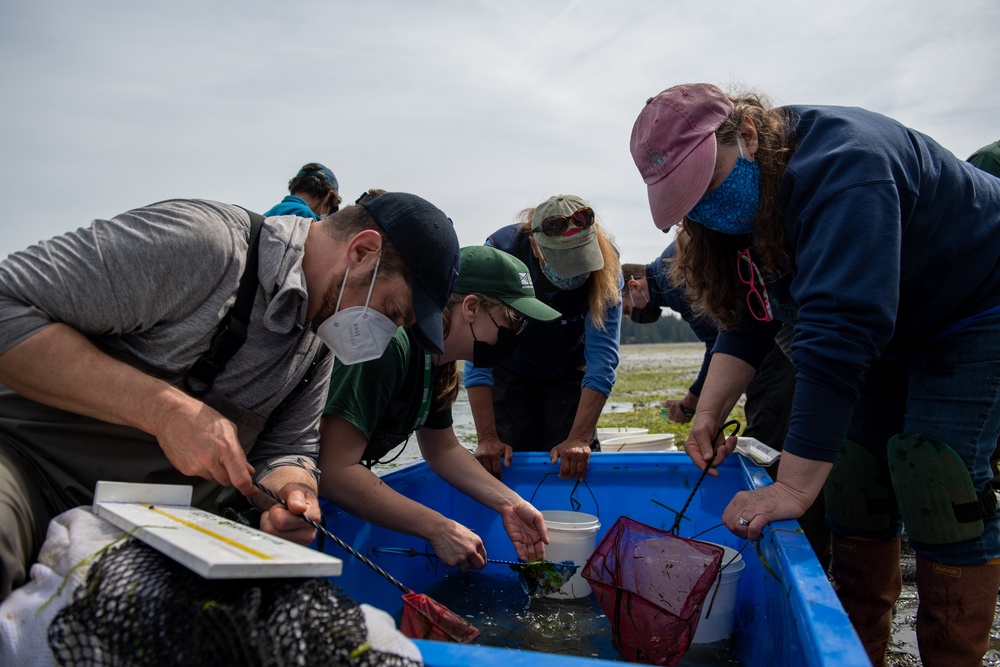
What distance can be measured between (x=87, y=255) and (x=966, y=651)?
96.8 inches

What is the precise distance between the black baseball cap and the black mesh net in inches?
40.1

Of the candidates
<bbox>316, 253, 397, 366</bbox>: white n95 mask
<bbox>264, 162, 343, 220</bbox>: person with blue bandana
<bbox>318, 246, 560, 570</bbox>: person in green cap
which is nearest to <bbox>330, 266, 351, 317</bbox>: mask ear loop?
<bbox>316, 253, 397, 366</bbox>: white n95 mask

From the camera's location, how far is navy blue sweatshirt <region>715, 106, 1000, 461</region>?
1.69 m

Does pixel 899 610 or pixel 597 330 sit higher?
pixel 597 330

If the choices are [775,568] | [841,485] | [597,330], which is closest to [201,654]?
[775,568]

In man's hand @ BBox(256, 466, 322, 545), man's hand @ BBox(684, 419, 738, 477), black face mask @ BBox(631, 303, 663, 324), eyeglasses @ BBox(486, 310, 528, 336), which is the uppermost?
eyeglasses @ BBox(486, 310, 528, 336)

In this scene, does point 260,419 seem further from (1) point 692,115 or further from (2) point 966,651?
(2) point 966,651

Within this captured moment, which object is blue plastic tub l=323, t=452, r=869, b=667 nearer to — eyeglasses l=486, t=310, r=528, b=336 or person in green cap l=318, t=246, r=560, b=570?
person in green cap l=318, t=246, r=560, b=570

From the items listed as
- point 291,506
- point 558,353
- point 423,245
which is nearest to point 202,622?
point 291,506

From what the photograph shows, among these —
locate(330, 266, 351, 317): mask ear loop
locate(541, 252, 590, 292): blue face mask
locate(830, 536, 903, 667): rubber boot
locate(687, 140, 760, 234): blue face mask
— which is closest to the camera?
locate(330, 266, 351, 317): mask ear loop

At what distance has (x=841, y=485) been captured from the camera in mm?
2377

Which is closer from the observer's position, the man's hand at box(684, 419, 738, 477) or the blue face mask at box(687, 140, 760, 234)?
the blue face mask at box(687, 140, 760, 234)

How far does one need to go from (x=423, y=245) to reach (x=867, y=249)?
115cm

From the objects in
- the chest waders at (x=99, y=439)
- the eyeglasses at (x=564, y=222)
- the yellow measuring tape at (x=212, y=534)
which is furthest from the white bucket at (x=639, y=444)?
the yellow measuring tape at (x=212, y=534)
